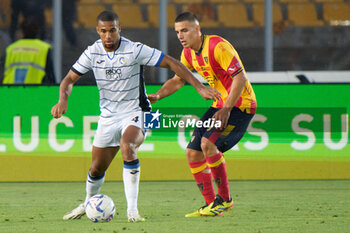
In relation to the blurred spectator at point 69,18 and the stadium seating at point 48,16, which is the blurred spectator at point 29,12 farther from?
the blurred spectator at point 69,18

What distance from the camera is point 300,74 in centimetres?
1136

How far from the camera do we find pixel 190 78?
20.8 feet

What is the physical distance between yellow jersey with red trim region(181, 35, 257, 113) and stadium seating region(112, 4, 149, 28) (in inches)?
180

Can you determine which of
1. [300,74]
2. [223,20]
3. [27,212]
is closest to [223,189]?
[27,212]

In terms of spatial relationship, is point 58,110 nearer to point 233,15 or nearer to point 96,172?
point 96,172

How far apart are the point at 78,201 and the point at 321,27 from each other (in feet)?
18.8

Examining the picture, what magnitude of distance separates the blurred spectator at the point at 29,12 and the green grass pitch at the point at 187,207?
2.55m

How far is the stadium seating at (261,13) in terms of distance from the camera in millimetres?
11867

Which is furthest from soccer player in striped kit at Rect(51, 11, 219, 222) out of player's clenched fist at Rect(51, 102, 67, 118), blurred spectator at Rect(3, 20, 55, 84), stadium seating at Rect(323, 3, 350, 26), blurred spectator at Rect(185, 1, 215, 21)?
stadium seating at Rect(323, 3, 350, 26)

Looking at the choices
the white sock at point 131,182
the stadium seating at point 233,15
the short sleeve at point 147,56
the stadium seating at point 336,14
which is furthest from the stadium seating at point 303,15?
the white sock at point 131,182

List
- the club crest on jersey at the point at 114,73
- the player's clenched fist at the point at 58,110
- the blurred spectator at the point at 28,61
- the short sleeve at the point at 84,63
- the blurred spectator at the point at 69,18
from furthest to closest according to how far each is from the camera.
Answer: the blurred spectator at the point at 69,18 → the blurred spectator at the point at 28,61 → the short sleeve at the point at 84,63 → the club crest on jersey at the point at 114,73 → the player's clenched fist at the point at 58,110

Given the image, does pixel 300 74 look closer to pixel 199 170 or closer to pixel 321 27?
pixel 321 27

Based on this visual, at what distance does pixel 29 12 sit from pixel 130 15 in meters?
1.44

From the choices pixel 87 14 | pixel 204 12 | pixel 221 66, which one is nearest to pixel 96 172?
pixel 221 66
